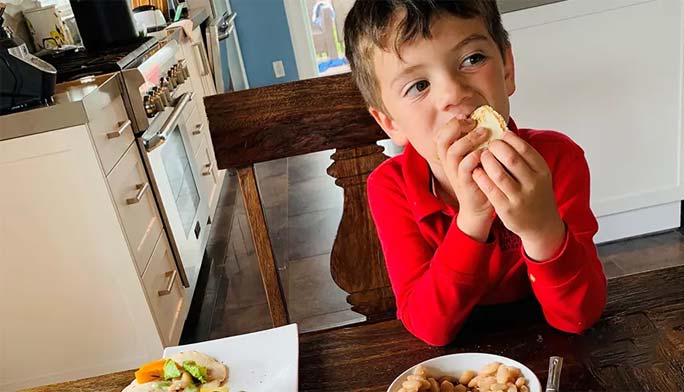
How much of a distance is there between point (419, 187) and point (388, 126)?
0.32ft

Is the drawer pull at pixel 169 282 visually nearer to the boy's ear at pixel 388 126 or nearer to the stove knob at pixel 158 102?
the stove knob at pixel 158 102

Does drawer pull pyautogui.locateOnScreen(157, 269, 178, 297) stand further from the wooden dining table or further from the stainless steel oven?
the wooden dining table

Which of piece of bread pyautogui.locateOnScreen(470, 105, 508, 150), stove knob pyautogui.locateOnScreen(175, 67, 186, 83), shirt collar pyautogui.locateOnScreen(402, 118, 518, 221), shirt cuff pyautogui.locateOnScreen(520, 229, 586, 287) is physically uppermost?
piece of bread pyautogui.locateOnScreen(470, 105, 508, 150)

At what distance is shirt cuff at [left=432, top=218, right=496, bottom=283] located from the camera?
2.39ft

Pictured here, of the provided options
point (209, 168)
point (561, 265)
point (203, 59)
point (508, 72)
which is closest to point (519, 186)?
point (561, 265)

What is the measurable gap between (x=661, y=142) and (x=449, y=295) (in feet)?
5.21

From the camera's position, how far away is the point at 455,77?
0.72 m

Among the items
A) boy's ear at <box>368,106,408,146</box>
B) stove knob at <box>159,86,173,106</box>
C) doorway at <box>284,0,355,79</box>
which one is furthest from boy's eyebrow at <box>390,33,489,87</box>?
doorway at <box>284,0,355,79</box>

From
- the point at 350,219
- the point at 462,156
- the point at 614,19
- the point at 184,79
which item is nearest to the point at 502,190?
the point at 462,156

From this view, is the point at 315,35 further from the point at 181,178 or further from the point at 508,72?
the point at 508,72

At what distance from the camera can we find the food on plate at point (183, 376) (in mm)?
708

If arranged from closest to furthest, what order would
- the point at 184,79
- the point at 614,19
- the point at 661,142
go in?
the point at 614,19
the point at 661,142
the point at 184,79

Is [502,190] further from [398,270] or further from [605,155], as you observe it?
[605,155]

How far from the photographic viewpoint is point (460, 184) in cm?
67
